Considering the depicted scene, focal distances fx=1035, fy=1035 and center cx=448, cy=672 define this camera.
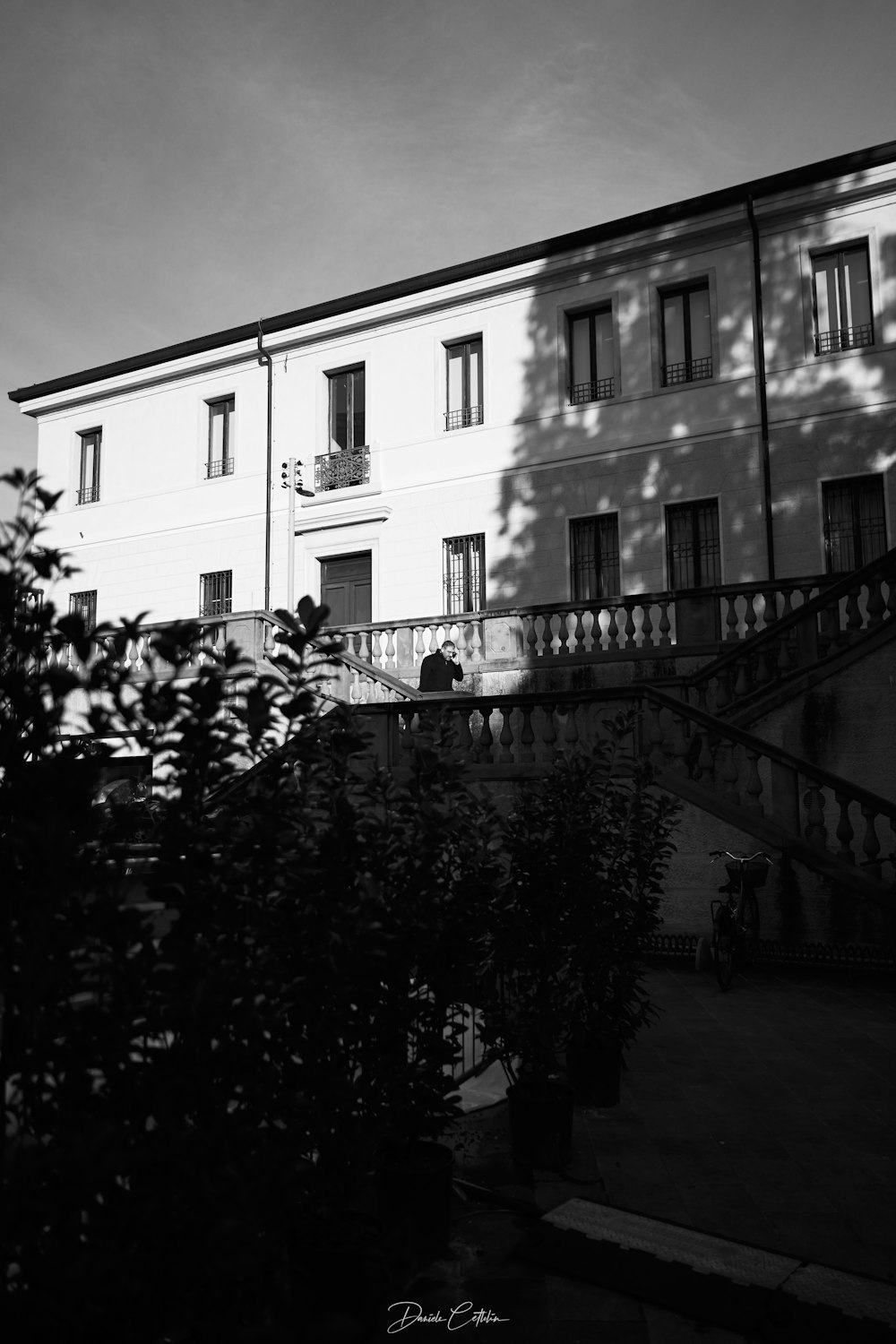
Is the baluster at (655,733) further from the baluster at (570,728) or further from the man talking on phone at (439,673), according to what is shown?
the man talking on phone at (439,673)

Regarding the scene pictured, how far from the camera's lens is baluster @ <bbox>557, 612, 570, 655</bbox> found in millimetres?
16688

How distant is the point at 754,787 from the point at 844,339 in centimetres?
1152

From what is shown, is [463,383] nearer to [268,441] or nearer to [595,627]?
[268,441]

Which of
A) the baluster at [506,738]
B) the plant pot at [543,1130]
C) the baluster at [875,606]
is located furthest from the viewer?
Answer: the baluster at [875,606]

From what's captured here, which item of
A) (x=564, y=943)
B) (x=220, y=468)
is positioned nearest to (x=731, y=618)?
(x=564, y=943)

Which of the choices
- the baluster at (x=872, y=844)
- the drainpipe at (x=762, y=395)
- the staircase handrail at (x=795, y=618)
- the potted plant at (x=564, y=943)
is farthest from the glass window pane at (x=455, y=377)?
the potted plant at (x=564, y=943)

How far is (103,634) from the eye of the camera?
280cm

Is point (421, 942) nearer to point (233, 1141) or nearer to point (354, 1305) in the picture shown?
point (354, 1305)

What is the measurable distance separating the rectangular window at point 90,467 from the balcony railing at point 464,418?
1046cm

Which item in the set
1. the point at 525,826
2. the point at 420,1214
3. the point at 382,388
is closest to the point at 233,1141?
the point at 420,1214

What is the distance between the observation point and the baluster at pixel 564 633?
54.7 ft

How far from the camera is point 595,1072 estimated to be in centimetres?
628

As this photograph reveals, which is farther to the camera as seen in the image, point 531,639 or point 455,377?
point 455,377

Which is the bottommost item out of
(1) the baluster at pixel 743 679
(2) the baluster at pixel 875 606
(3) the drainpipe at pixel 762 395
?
(1) the baluster at pixel 743 679
